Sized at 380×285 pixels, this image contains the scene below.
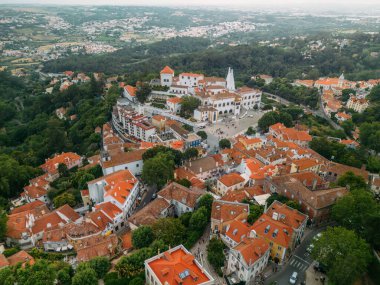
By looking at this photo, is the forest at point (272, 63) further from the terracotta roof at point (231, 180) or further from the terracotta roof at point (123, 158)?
the terracotta roof at point (231, 180)

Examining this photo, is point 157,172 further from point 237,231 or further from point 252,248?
point 252,248

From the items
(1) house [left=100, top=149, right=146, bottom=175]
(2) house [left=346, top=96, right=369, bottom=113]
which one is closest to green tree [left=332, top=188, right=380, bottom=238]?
(1) house [left=100, top=149, right=146, bottom=175]

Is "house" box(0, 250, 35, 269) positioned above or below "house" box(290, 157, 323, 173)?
below

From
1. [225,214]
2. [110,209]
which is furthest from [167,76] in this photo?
[225,214]

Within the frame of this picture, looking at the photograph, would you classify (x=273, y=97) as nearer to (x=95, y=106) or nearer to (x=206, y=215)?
(x=95, y=106)

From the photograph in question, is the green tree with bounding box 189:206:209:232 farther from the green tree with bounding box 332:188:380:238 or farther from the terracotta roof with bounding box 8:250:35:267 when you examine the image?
the terracotta roof with bounding box 8:250:35:267

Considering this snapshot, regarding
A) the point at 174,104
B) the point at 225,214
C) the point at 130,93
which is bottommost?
the point at 130,93
